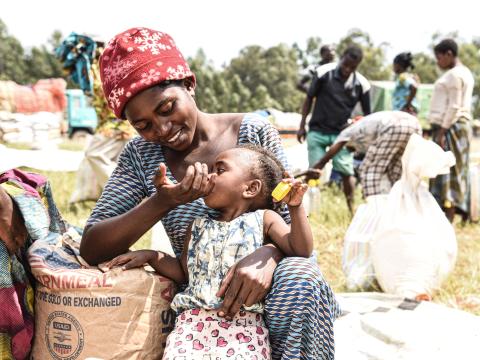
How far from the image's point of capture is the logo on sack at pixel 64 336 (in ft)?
Answer: 5.60

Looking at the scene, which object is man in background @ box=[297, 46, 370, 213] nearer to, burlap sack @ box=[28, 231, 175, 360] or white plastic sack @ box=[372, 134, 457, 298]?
white plastic sack @ box=[372, 134, 457, 298]

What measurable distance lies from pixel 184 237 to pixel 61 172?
21.1 feet

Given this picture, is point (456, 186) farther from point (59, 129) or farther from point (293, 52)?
point (293, 52)

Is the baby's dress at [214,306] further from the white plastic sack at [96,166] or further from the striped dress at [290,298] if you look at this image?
the white plastic sack at [96,166]

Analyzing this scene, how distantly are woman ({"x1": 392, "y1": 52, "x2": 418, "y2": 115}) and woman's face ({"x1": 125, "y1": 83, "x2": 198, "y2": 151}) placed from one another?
5.73 metres

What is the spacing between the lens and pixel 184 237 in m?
1.84

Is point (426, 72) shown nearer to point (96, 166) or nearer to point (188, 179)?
point (96, 166)

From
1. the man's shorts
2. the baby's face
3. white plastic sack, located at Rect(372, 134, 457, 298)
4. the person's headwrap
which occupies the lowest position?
the man's shorts

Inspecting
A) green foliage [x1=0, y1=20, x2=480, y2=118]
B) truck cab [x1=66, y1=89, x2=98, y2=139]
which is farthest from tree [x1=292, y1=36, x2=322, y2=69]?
truck cab [x1=66, y1=89, x2=98, y2=139]

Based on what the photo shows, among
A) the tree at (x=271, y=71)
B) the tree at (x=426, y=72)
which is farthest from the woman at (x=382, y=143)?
the tree at (x=426, y=72)

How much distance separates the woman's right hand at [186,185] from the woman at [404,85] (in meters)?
5.96

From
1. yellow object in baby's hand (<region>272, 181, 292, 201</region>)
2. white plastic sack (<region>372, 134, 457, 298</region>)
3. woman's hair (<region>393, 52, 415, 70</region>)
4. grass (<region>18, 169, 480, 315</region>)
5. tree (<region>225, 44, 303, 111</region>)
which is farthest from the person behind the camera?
tree (<region>225, 44, 303, 111</region>)

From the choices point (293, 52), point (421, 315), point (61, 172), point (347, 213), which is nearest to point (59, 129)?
point (61, 172)

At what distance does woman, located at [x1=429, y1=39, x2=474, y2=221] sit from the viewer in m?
4.84
